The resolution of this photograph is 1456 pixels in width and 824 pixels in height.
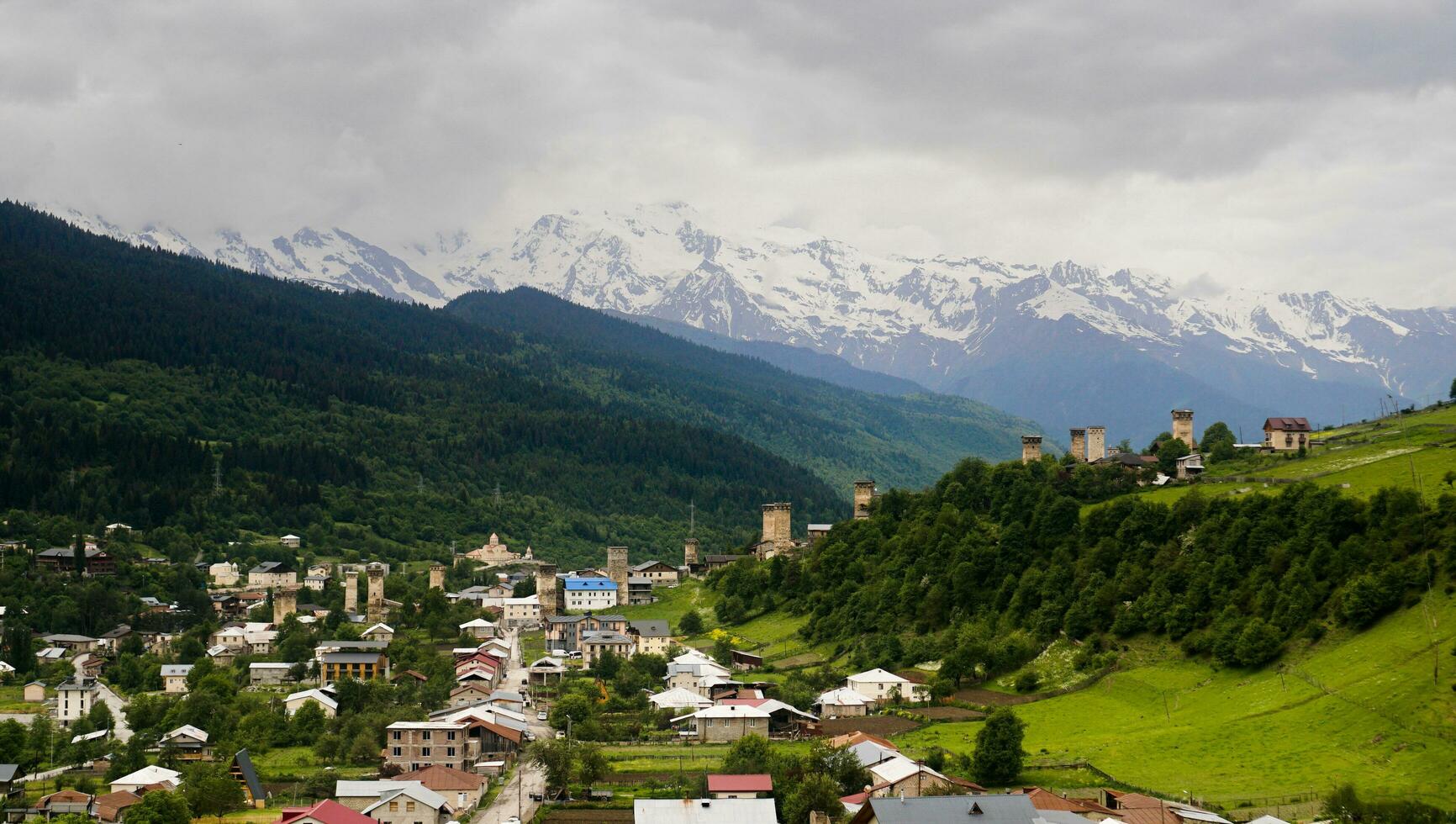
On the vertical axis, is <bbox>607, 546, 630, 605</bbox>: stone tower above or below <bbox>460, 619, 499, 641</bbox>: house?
above

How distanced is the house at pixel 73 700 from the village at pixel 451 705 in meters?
0.13

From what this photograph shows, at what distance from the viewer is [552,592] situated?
136375 mm

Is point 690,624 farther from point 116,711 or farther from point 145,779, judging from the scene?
point 145,779

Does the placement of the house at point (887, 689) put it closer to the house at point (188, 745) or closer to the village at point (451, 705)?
the village at point (451, 705)

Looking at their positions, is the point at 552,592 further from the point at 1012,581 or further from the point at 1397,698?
the point at 1397,698

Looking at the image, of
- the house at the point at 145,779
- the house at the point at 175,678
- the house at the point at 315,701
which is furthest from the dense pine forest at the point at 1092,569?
the house at the point at 175,678

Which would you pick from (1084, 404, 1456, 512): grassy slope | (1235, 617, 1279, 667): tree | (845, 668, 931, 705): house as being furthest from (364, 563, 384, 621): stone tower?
(1235, 617, 1279, 667): tree

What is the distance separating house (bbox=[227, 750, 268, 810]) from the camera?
7062 cm

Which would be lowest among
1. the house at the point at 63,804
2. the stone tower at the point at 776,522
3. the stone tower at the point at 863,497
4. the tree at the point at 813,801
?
the house at the point at 63,804

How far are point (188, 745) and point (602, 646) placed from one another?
121 ft

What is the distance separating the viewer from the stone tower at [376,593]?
122m

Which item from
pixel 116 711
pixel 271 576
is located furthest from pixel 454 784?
pixel 271 576

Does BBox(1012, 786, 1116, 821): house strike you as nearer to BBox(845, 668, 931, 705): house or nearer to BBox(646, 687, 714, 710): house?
BBox(845, 668, 931, 705): house

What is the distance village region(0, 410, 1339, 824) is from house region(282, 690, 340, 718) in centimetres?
13
